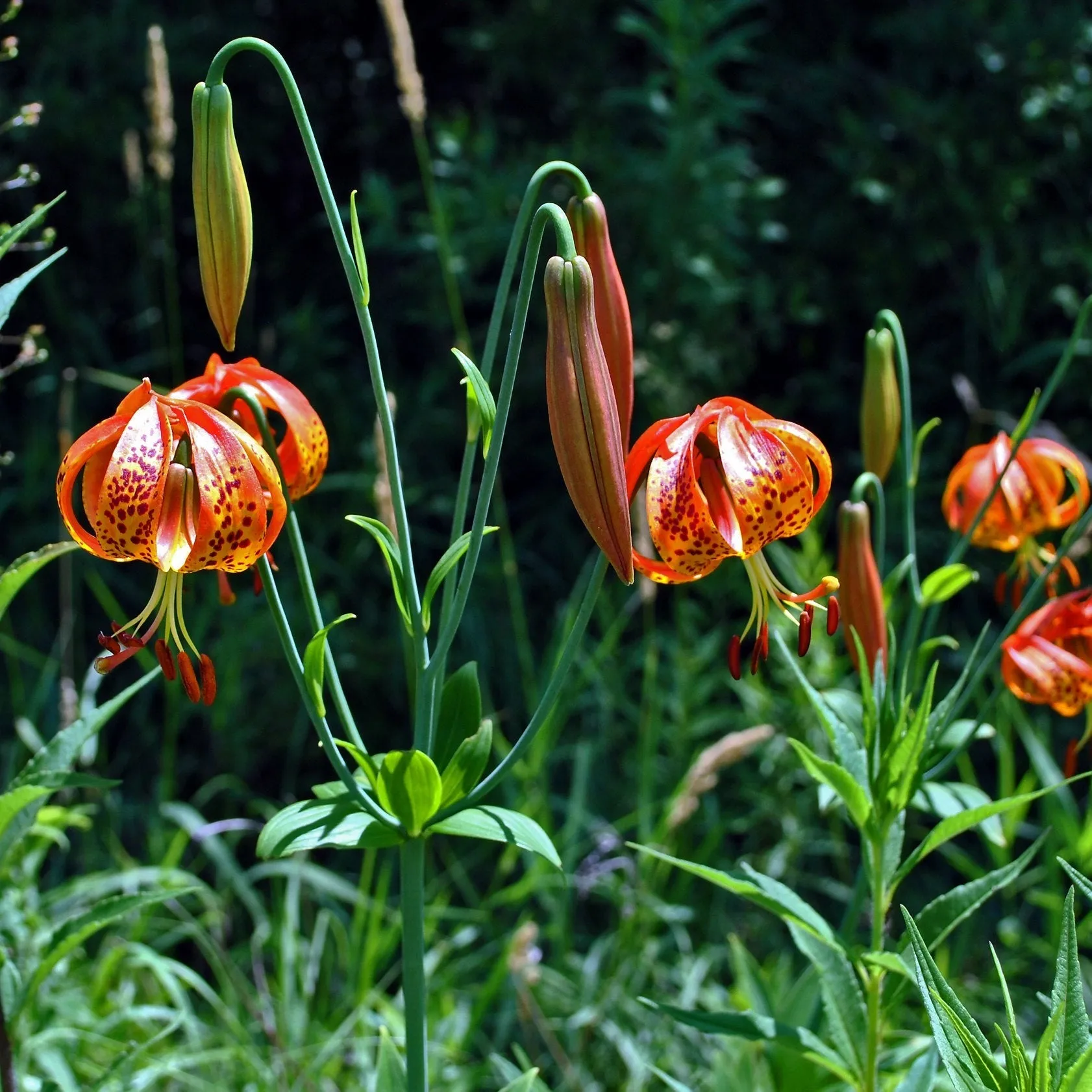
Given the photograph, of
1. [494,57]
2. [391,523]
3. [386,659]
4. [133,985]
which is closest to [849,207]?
[494,57]

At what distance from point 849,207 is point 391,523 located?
176 centimetres

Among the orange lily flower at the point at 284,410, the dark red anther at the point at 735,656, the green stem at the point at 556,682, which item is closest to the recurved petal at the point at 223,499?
the orange lily flower at the point at 284,410

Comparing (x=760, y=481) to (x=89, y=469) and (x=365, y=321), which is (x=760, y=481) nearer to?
(x=365, y=321)

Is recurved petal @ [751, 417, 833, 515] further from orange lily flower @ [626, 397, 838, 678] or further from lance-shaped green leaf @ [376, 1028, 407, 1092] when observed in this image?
lance-shaped green leaf @ [376, 1028, 407, 1092]

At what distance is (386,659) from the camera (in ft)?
8.18

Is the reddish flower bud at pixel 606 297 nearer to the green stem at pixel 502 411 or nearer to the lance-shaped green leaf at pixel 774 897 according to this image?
the green stem at pixel 502 411

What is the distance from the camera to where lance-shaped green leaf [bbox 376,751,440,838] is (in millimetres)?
860

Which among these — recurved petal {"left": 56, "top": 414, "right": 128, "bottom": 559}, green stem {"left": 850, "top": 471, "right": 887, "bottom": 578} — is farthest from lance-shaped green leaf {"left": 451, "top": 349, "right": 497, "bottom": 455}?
green stem {"left": 850, "top": 471, "right": 887, "bottom": 578}

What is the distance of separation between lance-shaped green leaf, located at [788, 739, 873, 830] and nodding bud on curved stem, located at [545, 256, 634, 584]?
0.22 meters

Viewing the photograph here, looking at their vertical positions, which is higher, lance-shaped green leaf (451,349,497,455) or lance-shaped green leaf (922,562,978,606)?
lance-shaped green leaf (451,349,497,455)

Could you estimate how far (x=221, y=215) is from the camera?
0.84 m

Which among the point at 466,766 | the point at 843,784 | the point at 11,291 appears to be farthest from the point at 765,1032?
the point at 11,291

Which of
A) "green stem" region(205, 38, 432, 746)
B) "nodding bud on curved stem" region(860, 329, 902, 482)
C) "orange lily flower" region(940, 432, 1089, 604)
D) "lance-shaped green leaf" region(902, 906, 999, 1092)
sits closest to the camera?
"lance-shaped green leaf" region(902, 906, 999, 1092)

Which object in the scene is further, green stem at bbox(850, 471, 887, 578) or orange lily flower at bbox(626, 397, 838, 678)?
green stem at bbox(850, 471, 887, 578)
